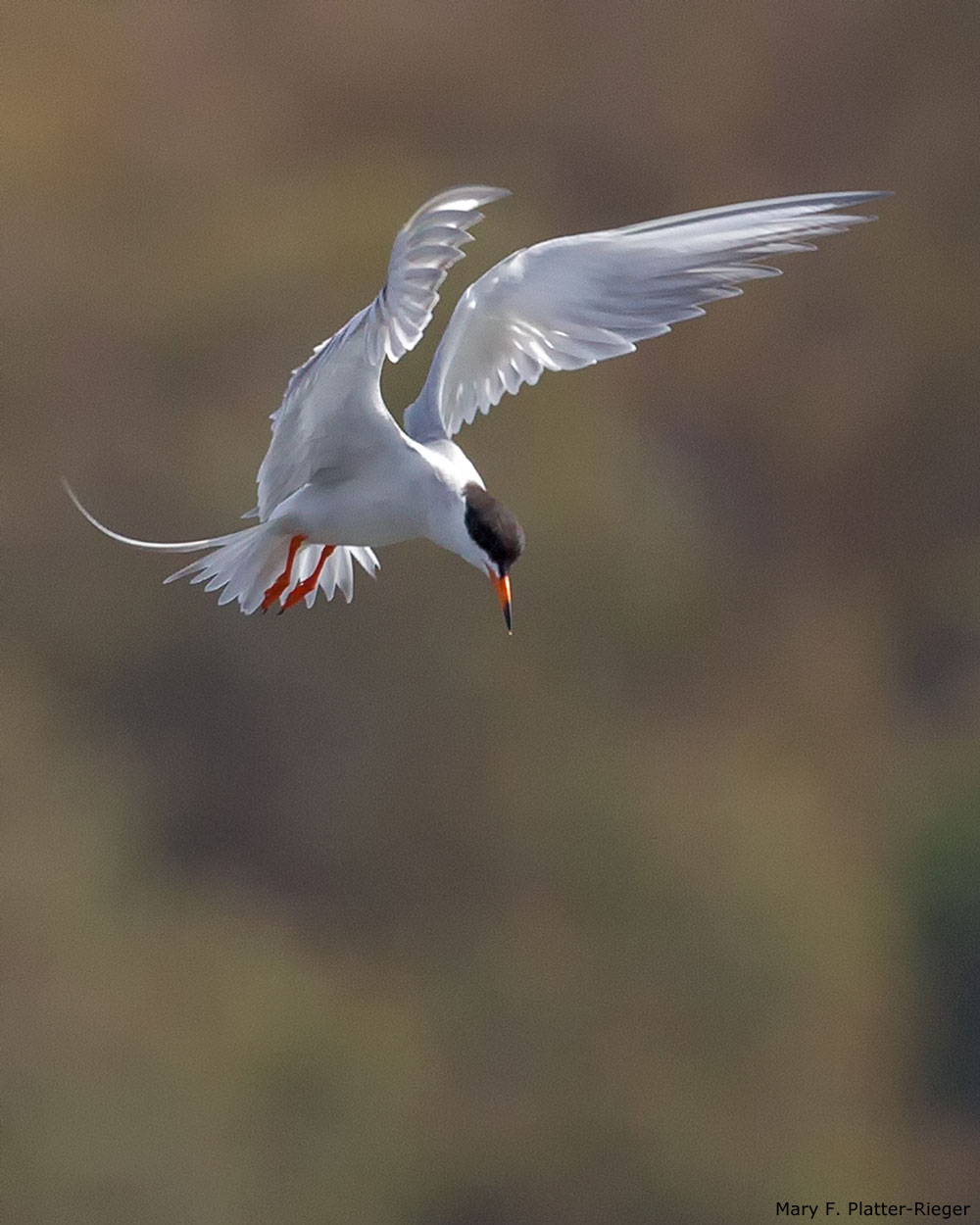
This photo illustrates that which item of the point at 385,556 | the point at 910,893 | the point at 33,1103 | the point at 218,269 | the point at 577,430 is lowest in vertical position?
the point at 33,1103

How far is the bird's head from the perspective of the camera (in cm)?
297

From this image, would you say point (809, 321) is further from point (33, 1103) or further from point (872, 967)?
point (33, 1103)

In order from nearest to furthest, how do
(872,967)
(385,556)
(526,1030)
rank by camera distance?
(385,556)
(526,1030)
(872,967)

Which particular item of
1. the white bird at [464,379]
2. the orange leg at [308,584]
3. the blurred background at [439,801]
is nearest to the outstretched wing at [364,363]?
the white bird at [464,379]

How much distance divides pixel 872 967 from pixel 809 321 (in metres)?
3.66

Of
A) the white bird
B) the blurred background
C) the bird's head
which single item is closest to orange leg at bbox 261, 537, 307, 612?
the white bird

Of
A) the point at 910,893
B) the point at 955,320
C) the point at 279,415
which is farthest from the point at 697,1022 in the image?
the point at 279,415

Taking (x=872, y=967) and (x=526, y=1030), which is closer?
(x=526, y=1030)

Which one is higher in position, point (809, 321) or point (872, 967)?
point (809, 321)

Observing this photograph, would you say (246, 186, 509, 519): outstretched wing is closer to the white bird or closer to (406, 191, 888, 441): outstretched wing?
the white bird

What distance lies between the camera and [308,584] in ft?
11.5

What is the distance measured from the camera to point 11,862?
30.4 feet

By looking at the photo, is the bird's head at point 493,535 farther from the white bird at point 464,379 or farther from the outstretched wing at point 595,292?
the outstretched wing at point 595,292

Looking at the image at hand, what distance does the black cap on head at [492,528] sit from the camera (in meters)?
2.97
